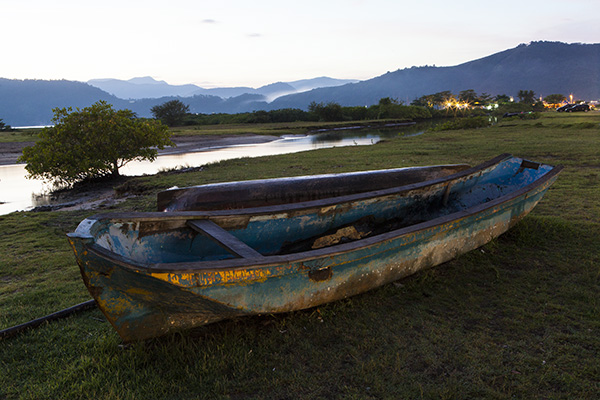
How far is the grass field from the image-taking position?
8.99ft

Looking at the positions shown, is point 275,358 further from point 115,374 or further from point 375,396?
point 115,374

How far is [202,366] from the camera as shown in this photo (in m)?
2.94

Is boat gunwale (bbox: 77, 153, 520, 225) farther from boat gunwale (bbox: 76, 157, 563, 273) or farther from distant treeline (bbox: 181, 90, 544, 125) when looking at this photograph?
distant treeline (bbox: 181, 90, 544, 125)

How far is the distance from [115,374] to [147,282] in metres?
0.75

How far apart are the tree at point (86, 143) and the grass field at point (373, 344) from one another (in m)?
8.75

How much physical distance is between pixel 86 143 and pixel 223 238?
11636mm

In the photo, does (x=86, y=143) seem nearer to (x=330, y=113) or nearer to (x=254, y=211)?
(x=254, y=211)

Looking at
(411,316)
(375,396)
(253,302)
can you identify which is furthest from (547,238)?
(253,302)

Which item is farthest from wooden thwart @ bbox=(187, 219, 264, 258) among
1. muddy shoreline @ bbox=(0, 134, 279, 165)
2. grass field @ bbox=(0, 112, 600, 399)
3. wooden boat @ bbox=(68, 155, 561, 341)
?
muddy shoreline @ bbox=(0, 134, 279, 165)

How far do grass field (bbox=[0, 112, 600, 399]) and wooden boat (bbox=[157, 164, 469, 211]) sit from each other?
1.64m

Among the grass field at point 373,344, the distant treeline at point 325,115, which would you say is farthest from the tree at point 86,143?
the distant treeline at point 325,115

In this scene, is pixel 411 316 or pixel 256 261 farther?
pixel 411 316

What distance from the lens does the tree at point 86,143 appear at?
12641mm

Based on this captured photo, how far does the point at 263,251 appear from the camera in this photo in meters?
Result: 4.45
